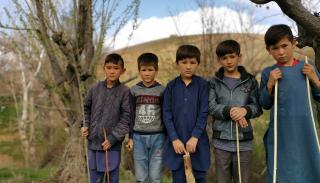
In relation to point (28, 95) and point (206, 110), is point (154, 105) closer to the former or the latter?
point (206, 110)

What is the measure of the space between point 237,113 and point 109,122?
1.24 metres

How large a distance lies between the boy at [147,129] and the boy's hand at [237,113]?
721 millimetres

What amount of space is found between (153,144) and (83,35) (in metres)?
2.66

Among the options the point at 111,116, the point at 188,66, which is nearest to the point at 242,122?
the point at 188,66

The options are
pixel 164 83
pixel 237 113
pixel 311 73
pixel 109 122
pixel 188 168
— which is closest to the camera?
pixel 311 73

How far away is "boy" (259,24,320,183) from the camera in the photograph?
2.79 metres

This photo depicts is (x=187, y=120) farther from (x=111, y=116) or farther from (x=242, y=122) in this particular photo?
(x=111, y=116)

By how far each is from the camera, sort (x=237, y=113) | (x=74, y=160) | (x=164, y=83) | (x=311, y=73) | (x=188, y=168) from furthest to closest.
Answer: (x=164, y=83) → (x=74, y=160) → (x=188, y=168) → (x=237, y=113) → (x=311, y=73)

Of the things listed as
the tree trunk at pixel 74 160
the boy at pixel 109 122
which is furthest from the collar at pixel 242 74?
the tree trunk at pixel 74 160

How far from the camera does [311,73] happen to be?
9.21ft

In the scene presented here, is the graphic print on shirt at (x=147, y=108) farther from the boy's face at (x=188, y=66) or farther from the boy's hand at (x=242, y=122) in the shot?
the boy's hand at (x=242, y=122)

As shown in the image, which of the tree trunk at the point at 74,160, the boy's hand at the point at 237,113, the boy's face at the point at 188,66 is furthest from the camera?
the tree trunk at the point at 74,160

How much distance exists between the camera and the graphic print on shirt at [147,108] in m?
3.55

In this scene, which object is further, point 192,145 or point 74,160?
point 74,160
